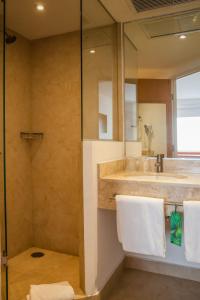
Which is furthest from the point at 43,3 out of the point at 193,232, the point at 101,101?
the point at 193,232

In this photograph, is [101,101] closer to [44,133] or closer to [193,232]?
[44,133]

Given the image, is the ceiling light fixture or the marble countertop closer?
the marble countertop

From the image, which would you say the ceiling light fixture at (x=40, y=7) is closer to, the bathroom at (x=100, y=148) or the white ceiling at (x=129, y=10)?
the bathroom at (x=100, y=148)

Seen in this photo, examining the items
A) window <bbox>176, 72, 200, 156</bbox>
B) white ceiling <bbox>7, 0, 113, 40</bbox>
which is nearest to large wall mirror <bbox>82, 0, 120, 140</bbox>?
white ceiling <bbox>7, 0, 113, 40</bbox>

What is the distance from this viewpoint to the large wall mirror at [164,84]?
2.17 metres

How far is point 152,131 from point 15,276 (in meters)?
1.77

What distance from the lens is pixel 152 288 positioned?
2.04m

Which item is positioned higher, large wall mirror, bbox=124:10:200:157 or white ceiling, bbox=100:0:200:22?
A: white ceiling, bbox=100:0:200:22

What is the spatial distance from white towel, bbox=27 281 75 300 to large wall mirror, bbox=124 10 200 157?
1.30 m

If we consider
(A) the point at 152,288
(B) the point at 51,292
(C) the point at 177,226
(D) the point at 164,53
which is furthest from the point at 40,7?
(A) the point at 152,288

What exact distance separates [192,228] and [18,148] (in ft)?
6.06

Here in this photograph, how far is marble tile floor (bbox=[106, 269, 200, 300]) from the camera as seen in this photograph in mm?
1934

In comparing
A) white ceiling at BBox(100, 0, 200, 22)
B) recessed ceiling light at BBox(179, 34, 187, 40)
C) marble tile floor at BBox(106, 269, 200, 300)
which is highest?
white ceiling at BBox(100, 0, 200, 22)

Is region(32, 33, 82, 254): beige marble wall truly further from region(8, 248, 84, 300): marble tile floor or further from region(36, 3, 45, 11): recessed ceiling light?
region(36, 3, 45, 11): recessed ceiling light
